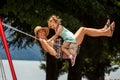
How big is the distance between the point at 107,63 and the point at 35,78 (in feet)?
184

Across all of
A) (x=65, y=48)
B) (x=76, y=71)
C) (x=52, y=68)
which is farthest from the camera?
(x=76, y=71)

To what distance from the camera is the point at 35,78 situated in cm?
9312

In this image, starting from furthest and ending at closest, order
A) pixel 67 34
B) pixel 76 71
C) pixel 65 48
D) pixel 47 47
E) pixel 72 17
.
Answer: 1. pixel 76 71
2. pixel 72 17
3. pixel 65 48
4. pixel 67 34
5. pixel 47 47

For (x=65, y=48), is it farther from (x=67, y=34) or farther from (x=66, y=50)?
(x=67, y=34)

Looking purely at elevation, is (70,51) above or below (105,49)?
above

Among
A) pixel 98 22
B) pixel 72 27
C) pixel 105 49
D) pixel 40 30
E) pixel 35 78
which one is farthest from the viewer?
pixel 35 78


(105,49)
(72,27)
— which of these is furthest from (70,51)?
(105,49)

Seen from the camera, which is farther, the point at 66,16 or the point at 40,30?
the point at 66,16

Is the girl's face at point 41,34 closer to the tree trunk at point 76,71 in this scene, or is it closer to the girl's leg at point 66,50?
the girl's leg at point 66,50

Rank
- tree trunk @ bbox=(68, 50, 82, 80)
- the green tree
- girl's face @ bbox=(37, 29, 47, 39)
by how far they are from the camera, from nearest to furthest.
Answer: girl's face @ bbox=(37, 29, 47, 39) < the green tree < tree trunk @ bbox=(68, 50, 82, 80)

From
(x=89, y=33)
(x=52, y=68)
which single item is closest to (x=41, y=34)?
(x=89, y=33)

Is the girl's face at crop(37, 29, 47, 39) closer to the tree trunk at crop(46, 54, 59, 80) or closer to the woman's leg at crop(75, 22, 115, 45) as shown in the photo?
the woman's leg at crop(75, 22, 115, 45)

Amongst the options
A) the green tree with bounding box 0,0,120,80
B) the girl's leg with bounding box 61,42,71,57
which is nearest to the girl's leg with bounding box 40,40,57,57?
the girl's leg with bounding box 61,42,71,57

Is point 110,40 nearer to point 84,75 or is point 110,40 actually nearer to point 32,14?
point 32,14
